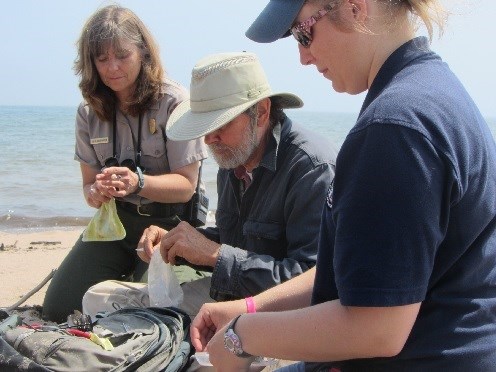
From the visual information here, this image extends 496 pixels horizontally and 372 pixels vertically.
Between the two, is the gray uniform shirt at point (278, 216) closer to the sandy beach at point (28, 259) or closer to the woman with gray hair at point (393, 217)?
the woman with gray hair at point (393, 217)

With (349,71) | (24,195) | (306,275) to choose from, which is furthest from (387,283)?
(24,195)

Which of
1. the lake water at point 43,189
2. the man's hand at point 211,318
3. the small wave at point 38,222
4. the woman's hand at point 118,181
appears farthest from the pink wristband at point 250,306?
the small wave at point 38,222

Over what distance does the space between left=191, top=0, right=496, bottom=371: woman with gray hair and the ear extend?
1345 millimetres

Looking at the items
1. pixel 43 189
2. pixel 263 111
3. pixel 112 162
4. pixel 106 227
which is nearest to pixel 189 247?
pixel 263 111

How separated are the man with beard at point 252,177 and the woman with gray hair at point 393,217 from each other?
1121mm

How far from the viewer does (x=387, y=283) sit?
1518 mm

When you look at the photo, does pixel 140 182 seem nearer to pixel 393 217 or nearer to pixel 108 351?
pixel 108 351

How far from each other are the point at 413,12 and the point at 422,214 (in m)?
0.54

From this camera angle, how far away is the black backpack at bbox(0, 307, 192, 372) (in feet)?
8.21

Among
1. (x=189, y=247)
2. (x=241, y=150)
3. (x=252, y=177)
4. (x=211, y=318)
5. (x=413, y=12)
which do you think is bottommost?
(x=189, y=247)

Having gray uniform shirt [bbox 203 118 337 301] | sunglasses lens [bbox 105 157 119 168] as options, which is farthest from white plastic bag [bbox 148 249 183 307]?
sunglasses lens [bbox 105 157 119 168]

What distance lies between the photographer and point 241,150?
325cm

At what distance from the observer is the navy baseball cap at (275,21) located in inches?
72.6

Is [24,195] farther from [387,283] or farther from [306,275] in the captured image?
[387,283]
